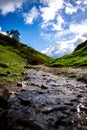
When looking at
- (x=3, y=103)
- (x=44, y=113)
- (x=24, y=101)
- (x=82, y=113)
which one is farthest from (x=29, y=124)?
(x=24, y=101)

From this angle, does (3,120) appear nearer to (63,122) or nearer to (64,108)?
(63,122)

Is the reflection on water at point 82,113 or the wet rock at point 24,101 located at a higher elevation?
the wet rock at point 24,101

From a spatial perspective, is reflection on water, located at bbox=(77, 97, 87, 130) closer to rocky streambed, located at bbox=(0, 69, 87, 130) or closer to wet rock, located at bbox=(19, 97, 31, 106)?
rocky streambed, located at bbox=(0, 69, 87, 130)

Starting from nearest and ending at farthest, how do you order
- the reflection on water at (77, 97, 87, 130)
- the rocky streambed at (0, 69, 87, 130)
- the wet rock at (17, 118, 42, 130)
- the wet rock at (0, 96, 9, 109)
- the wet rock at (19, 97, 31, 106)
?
the wet rock at (17, 118, 42, 130) < the rocky streambed at (0, 69, 87, 130) < the reflection on water at (77, 97, 87, 130) < the wet rock at (0, 96, 9, 109) < the wet rock at (19, 97, 31, 106)

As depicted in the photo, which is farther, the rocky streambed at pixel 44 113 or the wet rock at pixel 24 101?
the wet rock at pixel 24 101

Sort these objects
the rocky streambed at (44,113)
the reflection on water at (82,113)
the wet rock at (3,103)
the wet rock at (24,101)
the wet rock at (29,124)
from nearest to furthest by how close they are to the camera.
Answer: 1. the wet rock at (29,124)
2. the rocky streambed at (44,113)
3. the reflection on water at (82,113)
4. the wet rock at (3,103)
5. the wet rock at (24,101)

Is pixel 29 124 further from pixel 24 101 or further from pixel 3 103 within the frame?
pixel 24 101

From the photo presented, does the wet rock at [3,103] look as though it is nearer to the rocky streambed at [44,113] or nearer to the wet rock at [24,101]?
the rocky streambed at [44,113]

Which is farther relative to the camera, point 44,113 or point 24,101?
point 24,101

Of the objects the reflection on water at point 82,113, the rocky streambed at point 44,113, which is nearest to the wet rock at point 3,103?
the rocky streambed at point 44,113

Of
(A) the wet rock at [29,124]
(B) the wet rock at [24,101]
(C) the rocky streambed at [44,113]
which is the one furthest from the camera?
(B) the wet rock at [24,101]

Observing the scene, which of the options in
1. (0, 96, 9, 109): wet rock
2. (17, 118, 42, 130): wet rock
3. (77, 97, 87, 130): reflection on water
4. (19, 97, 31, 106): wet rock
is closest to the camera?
(17, 118, 42, 130): wet rock

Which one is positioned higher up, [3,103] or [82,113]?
[3,103]

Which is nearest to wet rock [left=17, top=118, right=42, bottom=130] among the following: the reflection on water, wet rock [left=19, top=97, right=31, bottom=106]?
the reflection on water
